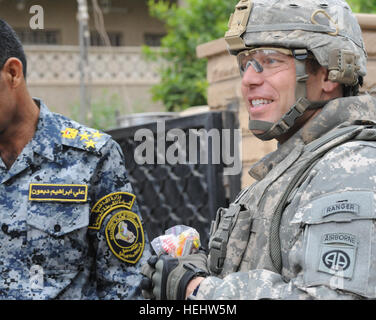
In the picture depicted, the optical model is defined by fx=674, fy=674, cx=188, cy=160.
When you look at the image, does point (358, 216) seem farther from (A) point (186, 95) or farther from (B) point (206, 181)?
(A) point (186, 95)

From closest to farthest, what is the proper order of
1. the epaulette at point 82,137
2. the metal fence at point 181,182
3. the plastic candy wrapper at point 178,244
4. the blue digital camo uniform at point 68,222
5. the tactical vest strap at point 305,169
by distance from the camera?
the tactical vest strap at point 305,169 → the plastic candy wrapper at point 178,244 → the blue digital camo uniform at point 68,222 → the epaulette at point 82,137 → the metal fence at point 181,182

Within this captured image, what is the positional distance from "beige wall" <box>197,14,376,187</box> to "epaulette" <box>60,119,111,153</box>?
184cm

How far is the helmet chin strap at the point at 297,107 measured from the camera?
2418mm

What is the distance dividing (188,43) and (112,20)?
750 cm

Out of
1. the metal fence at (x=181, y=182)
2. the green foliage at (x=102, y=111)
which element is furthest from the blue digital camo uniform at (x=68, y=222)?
the green foliage at (x=102, y=111)

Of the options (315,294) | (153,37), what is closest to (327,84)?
(315,294)

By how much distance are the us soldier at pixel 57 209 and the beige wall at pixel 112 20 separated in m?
12.7

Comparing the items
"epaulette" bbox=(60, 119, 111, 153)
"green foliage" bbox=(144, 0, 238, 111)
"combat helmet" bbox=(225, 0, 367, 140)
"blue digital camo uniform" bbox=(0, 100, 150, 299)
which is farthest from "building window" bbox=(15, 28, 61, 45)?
"combat helmet" bbox=(225, 0, 367, 140)

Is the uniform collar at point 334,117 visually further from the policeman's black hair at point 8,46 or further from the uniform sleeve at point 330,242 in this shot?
the policeman's black hair at point 8,46

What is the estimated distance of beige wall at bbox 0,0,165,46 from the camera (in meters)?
16.4

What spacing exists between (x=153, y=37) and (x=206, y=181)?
14555 mm

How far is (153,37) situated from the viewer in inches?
757

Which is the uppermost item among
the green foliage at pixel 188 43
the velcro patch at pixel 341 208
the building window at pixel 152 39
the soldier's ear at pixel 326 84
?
the building window at pixel 152 39

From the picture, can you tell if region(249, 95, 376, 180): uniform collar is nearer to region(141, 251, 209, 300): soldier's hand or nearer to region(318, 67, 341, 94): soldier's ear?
region(318, 67, 341, 94): soldier's ear
